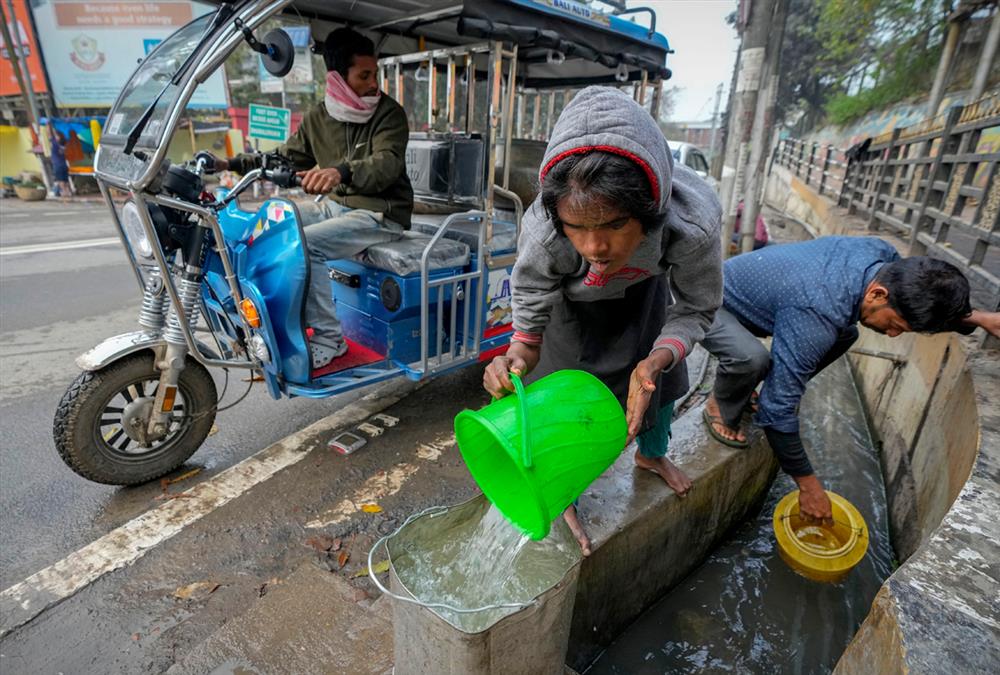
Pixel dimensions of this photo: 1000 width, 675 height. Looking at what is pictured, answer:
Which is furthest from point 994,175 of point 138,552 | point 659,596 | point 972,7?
point 972,7

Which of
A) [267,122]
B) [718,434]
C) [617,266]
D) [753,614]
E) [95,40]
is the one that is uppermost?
[95,40]

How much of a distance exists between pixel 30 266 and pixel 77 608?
6978 millimetres

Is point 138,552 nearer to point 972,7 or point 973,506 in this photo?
point 973,506

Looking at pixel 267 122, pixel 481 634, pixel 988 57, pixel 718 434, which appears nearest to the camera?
pixel 481 634

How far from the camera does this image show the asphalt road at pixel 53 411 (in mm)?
2494

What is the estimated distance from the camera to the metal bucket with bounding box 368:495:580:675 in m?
1.30

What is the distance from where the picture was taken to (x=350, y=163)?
2.98 m

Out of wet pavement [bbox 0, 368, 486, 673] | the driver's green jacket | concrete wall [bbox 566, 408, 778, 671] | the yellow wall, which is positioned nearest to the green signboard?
the driver's green jacket

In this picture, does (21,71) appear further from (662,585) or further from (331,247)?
(662,585)

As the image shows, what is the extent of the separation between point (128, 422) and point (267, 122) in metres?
5.83

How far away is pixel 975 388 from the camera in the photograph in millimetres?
2371

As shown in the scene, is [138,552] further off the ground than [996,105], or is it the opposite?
[996,105]

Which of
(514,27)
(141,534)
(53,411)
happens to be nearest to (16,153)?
(53,411)

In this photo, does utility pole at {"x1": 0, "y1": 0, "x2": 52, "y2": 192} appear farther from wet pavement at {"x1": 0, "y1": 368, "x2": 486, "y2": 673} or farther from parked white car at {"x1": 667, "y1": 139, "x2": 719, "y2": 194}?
wet pavement at {"x1": 0, "y1": 368, "x2": 486, "y2": 673}
